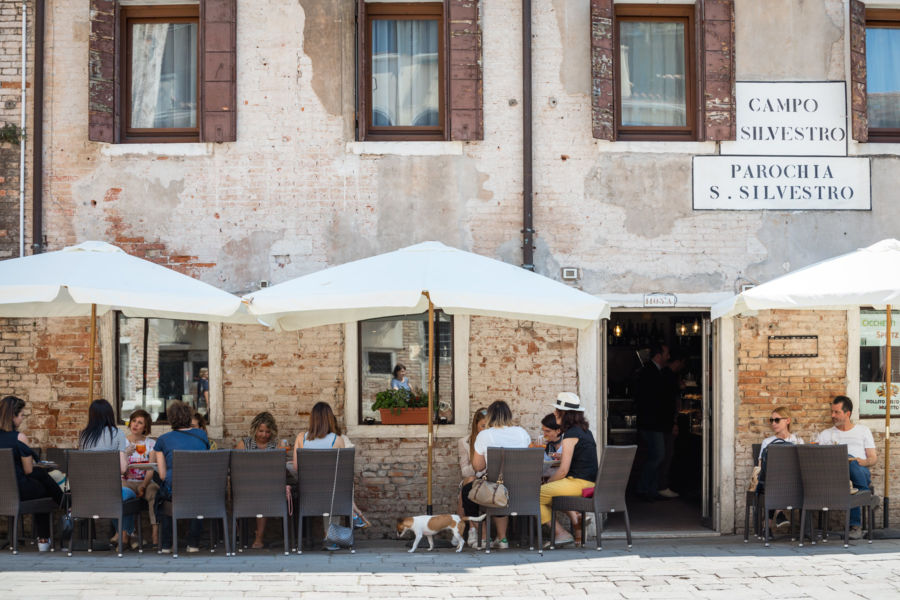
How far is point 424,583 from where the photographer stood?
289 inches

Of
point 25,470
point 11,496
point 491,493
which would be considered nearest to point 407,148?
point 491,493

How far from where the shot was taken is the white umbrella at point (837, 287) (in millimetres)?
8594

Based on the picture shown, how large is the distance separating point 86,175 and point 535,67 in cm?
444

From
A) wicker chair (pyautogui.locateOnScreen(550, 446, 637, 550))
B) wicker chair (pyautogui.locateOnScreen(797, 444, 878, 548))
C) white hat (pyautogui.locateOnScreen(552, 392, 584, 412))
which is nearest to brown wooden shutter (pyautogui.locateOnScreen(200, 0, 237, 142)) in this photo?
white hat (pyautogui.locateOnScreen(552, 392, 584, 412))

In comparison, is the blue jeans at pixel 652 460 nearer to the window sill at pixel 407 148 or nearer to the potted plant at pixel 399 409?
the potted plant at pixel 399 409

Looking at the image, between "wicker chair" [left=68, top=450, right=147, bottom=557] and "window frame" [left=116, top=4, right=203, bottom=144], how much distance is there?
3445mm

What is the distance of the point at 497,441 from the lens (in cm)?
893

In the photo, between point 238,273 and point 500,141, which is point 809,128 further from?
point 238,273

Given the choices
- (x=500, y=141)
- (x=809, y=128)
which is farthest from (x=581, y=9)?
(x=809, y=128)

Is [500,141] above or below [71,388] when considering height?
above

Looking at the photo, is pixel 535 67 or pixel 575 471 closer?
pixel 575 471

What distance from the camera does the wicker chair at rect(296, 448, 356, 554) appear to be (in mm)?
8477

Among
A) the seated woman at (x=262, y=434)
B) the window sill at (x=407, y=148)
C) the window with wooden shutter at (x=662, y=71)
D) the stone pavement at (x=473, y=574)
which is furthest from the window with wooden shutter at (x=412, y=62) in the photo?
the stone pavement at (x=473, y=574)

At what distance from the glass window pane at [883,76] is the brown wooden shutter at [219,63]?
6289mm
